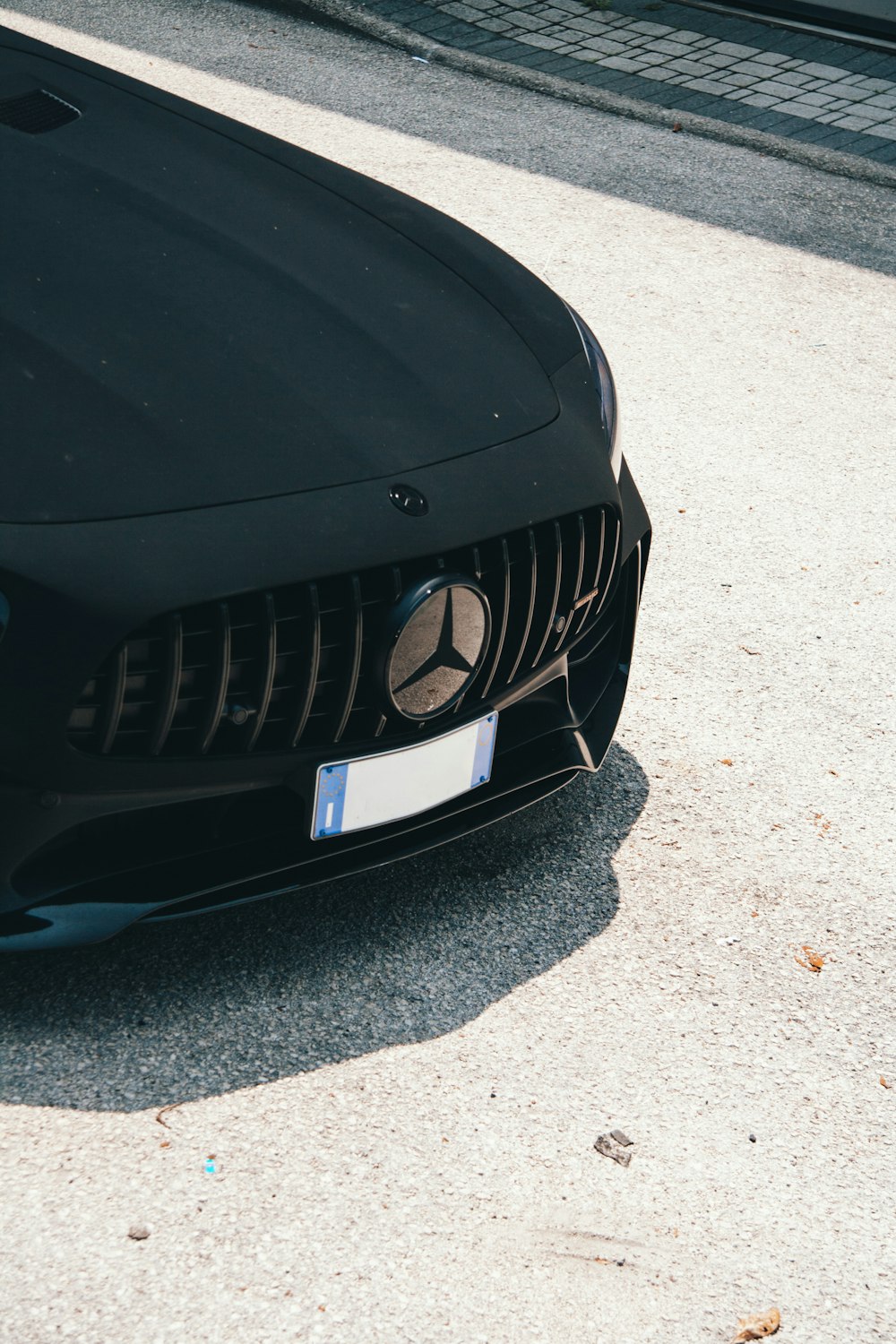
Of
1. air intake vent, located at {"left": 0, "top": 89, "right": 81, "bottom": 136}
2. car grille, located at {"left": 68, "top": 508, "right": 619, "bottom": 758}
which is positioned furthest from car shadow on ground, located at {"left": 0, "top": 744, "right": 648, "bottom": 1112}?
air intake vent, located at {"left": 0, "top": 89, "right": 81, "bottom": 136}

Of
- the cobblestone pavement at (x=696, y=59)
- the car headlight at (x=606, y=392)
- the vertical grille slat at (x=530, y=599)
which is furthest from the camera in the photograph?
the cobblestone pavement at (x=696, y=59)

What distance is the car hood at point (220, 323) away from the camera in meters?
2.16

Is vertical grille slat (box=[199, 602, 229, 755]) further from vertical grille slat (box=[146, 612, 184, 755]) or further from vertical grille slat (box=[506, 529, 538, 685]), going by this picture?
vertical grille slat (box=[506, 529, 538, 685])

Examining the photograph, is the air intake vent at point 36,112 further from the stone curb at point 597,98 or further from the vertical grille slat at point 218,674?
the stone curb at point 597,98

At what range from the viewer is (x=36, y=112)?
2.98m

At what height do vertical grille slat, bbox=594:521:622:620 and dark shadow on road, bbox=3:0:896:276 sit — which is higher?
vertical grille slat, bbox=594:521:622:620

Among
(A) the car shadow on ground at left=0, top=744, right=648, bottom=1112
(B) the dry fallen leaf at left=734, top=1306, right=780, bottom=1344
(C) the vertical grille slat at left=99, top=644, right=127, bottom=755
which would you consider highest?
(C) the vertical grille slat at left=99, top=644, right=127, bottom=755

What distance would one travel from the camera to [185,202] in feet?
9.25

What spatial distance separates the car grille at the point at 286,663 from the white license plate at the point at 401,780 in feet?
0.15

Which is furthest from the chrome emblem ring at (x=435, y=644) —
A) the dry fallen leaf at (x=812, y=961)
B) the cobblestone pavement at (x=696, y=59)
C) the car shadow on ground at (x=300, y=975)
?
the cobblestone pavement at (x=696, y=59)

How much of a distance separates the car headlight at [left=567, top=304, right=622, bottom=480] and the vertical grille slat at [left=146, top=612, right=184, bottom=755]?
1028 mm

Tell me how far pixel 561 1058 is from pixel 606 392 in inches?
52.3

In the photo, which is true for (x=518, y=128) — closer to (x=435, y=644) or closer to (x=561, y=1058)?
(x=435, y=644)

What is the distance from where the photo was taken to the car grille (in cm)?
204
